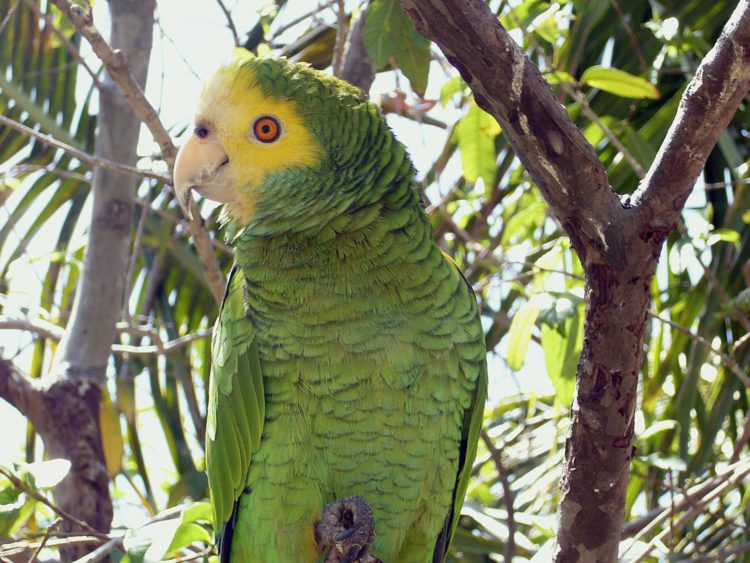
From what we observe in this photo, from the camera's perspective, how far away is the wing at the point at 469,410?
1774 millimetres

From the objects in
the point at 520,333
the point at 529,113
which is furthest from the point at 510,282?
the point at 529,113

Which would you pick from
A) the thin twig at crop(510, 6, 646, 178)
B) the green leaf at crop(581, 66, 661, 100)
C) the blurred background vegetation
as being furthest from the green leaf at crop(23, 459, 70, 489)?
the green leaf at crop(581, 66, 661, 100)

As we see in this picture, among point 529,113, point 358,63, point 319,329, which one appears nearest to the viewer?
point 529,113

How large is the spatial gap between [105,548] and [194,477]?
111 cm

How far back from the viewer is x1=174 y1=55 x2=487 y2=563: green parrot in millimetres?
1654

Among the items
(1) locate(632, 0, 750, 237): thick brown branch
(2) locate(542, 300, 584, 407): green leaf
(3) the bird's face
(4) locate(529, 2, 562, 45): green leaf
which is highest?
(4) locate(529, 2, 562, 45): green leaf

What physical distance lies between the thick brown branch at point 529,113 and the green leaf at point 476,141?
2.82 feet

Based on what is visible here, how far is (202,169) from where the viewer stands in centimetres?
175

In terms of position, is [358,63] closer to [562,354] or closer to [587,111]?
[587,111]

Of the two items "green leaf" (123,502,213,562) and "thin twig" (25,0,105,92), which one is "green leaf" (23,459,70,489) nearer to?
"green leaf" (123,502,213,562)

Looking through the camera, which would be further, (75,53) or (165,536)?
(75,53)

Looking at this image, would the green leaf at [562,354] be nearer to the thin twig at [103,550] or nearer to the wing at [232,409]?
the wing at [232,409]

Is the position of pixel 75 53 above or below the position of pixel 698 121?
above

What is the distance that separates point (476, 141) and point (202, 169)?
0.83 metres
